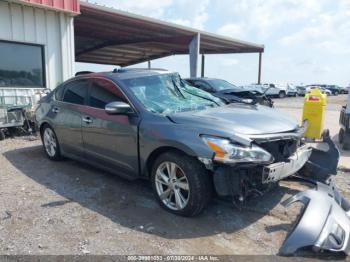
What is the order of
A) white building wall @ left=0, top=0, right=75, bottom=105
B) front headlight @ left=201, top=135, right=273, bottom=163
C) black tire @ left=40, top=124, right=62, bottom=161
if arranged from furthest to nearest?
white building wall @ left=0, top=0, right=75, bottom=105 → black tire @ left=40, top=124, right=62, bottom=161 → front headlight @ left=201, top=135, right=273, bottom=163

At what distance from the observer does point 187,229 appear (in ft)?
11.9

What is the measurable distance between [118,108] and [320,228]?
261 cm

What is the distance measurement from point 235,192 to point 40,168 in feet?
12.6

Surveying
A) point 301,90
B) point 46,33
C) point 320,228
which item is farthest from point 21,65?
point 301,90

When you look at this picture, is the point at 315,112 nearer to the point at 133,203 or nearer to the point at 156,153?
the point at 156,153

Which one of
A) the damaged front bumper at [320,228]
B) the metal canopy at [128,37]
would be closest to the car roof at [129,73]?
the damaged front bumper at [320,228]

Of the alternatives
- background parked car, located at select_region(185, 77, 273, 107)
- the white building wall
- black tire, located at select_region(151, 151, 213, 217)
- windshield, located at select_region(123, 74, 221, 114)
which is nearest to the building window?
the white building wall

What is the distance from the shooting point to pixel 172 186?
154 inches

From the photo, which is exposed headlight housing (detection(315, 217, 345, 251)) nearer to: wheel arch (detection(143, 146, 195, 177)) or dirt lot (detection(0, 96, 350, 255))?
dirt lot (detection(0, 96, 350, 255))

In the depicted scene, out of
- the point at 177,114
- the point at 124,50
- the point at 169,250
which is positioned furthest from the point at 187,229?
the point at 124,50

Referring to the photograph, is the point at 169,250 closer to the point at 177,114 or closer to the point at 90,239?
the point at 90,239

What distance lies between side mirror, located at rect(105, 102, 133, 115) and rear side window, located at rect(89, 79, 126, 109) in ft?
0.73

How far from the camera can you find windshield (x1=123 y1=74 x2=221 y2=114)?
4371 mm

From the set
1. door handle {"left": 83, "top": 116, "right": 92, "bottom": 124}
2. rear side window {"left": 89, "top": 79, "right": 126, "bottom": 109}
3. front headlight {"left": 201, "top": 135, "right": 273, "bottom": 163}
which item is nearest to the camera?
front headlight {"left": 201, "top": 135, "right": 273, "bottom": 163}
